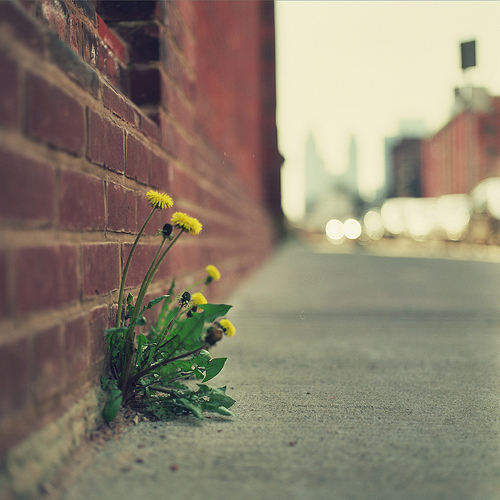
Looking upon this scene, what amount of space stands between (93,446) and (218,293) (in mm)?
2942

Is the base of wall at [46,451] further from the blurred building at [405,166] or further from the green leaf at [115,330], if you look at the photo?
the blurred building at [405,166]

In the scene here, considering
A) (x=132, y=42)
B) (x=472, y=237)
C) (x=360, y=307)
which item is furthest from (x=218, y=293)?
(x=472, y=237)

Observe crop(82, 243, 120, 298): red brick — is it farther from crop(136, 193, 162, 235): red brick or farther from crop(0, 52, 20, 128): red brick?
crop(0, 52, 20, 128): red brick

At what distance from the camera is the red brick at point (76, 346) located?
1355 mm

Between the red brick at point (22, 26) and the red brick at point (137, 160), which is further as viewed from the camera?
the red brick at point (137, 160)

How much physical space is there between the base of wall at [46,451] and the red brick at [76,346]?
89 millimetres

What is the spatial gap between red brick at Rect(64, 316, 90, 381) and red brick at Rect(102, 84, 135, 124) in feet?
2.27

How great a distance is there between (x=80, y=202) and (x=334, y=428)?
1.03 meters

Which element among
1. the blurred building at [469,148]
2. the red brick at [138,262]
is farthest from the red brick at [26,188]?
the blurred building at [469,148]

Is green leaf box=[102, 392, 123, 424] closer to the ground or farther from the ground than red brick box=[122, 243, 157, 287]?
closer to the ground

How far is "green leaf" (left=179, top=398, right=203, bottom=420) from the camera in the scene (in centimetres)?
166

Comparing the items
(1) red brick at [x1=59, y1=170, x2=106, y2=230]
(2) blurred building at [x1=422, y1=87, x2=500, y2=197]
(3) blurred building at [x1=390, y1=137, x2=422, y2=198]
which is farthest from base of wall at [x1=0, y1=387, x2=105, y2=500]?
(3) blurred building at [x1=390, y1=137, x2=422, y2=198]

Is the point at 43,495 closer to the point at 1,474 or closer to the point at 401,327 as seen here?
the point at 1,474

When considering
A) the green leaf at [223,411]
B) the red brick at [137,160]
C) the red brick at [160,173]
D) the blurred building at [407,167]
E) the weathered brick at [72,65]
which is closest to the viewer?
the weathered brick at [72,65]
